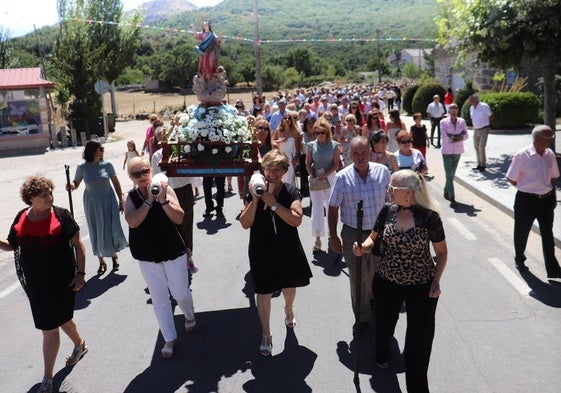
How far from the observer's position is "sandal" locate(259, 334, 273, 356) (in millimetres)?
5219

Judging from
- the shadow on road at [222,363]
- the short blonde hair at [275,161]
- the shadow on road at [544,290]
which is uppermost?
the short blonde hair at [275,161]

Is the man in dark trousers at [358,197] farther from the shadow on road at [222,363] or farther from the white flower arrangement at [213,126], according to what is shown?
the white flower arrangement at [213,126]

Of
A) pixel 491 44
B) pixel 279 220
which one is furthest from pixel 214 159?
pixel 491 44

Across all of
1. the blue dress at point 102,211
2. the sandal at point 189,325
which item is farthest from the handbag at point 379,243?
the blue dress at point 102,211

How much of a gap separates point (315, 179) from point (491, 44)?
7.27 metres

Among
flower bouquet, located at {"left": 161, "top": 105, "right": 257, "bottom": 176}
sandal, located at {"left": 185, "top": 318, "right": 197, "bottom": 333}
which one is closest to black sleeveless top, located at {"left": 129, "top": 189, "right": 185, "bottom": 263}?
sandal, located at {"left": 185, "top": 318, "right": 197, "bottom": 333}

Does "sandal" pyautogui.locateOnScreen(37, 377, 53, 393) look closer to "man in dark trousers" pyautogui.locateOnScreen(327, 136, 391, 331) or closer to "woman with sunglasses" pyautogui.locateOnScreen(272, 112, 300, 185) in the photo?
"man in dark trousers" pyautogui.locateOnScreen(327, 136, 391, 331)

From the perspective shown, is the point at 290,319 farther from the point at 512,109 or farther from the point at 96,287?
the point at 512,109

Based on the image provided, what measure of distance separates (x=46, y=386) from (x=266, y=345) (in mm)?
1848

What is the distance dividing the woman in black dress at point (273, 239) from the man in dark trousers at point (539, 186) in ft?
10.1

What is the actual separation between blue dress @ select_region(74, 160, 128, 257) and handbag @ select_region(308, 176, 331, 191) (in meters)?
2.61

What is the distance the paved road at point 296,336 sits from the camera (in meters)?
4.75

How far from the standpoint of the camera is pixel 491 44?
13.0 m

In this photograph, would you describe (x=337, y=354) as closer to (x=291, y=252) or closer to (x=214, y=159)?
(x=291, y=252)
